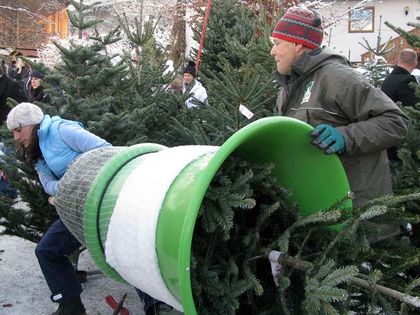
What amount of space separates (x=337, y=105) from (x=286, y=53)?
401mm

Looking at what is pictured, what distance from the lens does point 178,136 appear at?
4914mm

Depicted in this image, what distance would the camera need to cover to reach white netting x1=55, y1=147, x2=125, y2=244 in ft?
8.43

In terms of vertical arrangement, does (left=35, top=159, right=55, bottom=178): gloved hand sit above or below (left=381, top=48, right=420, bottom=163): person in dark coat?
below

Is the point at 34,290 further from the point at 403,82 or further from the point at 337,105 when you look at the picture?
the point at 403,82

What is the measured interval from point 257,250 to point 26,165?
2.66 m

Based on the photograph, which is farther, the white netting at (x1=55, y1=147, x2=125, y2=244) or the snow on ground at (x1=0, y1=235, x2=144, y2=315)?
the snow on ground at (x1=0, y1=235, x2=144, y2=315)

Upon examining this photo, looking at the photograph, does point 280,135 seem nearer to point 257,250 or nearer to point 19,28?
point 257,250

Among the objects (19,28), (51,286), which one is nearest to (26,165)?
(51,286)

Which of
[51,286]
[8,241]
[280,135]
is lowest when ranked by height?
[8,241]

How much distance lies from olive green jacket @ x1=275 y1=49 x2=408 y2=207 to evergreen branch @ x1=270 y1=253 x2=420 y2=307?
54 cm

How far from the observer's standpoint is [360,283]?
6.47 feet

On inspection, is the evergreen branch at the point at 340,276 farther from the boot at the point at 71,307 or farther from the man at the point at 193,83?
the man at the point at 193,83

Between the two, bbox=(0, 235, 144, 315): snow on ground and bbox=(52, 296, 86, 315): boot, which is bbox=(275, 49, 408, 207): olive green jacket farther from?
bbox=(0, 235, 144, 315): snow on ground

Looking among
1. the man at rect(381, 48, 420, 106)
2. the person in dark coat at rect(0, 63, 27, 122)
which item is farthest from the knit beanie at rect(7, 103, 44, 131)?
the person in dark coat at rect(0, 63, 27, 122)
